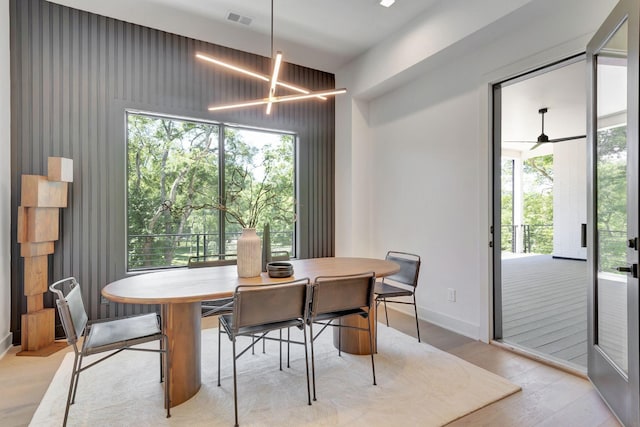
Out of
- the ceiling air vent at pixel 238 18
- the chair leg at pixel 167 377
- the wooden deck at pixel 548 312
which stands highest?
the ceiling air vent at pixel 238 18

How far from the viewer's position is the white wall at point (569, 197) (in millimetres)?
7879

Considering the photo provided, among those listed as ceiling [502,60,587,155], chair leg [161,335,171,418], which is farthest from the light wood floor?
ceiling [502,60,587,155]

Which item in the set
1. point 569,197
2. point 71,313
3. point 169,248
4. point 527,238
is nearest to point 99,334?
point 71,313

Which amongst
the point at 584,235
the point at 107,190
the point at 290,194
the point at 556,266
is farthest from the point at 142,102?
the point at 556,266

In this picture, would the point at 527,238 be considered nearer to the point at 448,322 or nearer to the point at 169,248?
the point at 448,322

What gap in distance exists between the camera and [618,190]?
1.94 metres

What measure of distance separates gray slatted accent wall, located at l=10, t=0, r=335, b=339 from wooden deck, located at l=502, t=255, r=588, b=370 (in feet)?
13.3

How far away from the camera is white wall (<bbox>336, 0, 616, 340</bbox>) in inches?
104

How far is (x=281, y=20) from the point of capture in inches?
135

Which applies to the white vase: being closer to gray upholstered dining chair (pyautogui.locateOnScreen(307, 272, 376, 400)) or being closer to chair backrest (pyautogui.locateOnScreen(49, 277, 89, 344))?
gray upholstered dining chair (pyautogui.locateOnScreen(307, 272, 376, 400))

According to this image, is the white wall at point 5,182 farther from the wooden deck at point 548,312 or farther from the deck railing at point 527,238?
the deck railing at point 527,238

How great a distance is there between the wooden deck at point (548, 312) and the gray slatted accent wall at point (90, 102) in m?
4.05

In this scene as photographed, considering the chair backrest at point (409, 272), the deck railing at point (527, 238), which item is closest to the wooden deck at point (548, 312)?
the chair backrest at point (409, 272)

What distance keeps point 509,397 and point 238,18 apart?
13.5ft
